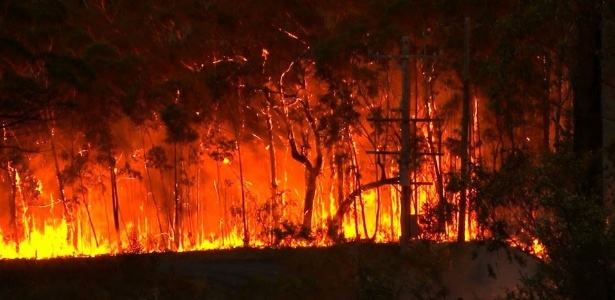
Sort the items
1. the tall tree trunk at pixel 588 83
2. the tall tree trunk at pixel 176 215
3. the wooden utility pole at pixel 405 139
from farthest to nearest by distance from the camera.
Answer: the tall tree trunk at pixel 176 215 → the wooden utility pole at pixel 405 139 → the tall tree trunk at pixel 588 83

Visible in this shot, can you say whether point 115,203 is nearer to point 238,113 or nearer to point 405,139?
point 238,113

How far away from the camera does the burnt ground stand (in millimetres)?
17750

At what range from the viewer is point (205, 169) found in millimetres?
34062

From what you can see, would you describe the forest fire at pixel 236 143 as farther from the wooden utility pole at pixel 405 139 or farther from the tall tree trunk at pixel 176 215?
the wooden utility pole at pixel 405 139

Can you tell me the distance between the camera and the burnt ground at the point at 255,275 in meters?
17.8

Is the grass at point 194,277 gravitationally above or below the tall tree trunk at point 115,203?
below

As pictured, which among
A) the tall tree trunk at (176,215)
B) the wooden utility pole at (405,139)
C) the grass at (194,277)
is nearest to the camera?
the grass at (194,277)

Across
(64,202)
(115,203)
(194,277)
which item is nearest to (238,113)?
(115,203)

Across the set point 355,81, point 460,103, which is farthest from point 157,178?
point 460,103

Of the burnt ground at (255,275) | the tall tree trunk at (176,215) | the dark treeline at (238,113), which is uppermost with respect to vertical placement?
the dark treeline at (238,113)

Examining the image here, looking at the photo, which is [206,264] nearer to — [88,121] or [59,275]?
[59,275]

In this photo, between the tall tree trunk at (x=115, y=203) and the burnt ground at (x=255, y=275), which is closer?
the burnt ground at (x=255, y=275)

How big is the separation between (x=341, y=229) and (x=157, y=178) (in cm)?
654

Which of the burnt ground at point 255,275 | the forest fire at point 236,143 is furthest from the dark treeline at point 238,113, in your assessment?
the burnt ground at point 255,275
